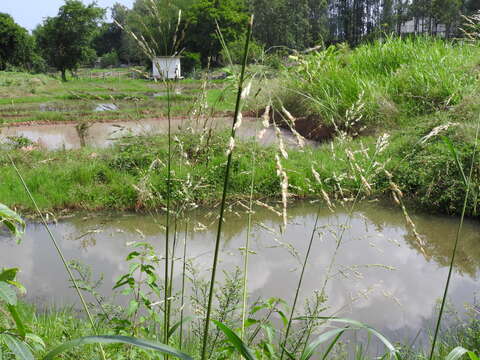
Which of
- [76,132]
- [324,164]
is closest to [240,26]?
[76,132]

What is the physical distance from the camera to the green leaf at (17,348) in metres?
0.95

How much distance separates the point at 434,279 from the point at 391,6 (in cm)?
4953

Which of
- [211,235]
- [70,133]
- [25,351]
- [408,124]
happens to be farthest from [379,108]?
[25,351]

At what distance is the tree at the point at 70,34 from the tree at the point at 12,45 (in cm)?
397

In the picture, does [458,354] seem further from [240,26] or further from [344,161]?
[240,26]

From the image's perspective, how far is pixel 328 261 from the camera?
14.0 ft

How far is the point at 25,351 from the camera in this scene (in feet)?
3.19

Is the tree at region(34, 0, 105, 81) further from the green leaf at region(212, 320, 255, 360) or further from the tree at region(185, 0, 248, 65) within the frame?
the green leaf at region(212, 320, 255, 360)

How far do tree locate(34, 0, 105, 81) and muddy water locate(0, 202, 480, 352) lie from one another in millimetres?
31730

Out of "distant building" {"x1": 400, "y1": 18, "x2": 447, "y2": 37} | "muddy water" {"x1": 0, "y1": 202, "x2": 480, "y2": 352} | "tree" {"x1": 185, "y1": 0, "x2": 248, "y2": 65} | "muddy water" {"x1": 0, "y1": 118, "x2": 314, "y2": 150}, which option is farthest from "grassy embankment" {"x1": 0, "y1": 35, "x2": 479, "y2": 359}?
"distant building" {"x1": 400, "y1": 18, "x2": 447, "y2": 37}

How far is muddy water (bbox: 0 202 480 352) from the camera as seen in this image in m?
3.44

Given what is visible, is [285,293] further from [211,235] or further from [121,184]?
[121,184]

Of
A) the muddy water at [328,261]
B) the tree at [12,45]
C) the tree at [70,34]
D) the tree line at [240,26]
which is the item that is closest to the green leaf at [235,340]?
the muddy water at [328,261]

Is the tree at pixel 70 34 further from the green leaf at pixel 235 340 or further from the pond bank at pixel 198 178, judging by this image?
the green leaf at pixel 235 340
